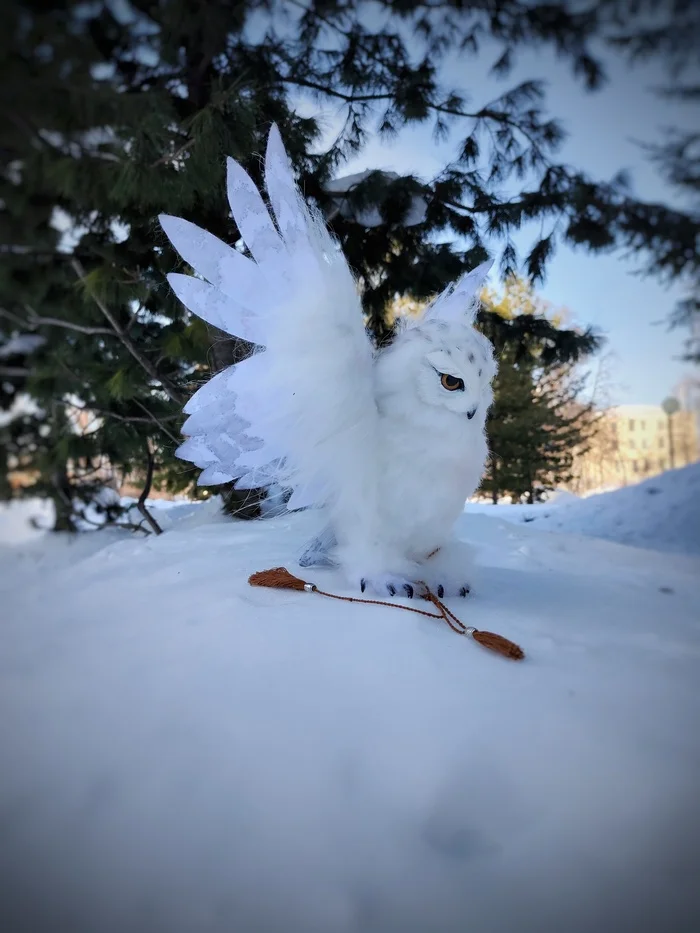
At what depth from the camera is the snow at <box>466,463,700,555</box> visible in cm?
181

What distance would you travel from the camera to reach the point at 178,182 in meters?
1.00

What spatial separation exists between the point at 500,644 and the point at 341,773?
12.3 inches

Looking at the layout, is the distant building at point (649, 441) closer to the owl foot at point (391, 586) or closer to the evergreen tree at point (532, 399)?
the evergreen tree at point (532, 399)

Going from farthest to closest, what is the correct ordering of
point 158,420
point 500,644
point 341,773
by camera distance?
point 158,420 < point 500,644 < point 341,773

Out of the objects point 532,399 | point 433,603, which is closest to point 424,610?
point 433,603

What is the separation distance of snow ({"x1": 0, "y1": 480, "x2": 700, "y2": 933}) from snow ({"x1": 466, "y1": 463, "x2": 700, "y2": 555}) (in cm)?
121

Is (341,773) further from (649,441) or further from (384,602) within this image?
(649,441)

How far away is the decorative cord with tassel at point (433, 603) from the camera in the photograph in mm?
645

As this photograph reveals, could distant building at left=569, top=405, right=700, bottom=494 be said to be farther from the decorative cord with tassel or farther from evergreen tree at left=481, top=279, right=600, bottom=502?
the decorative cord with tassel

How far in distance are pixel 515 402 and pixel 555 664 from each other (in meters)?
2.08

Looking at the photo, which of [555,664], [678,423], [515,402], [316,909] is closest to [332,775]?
[316,909]

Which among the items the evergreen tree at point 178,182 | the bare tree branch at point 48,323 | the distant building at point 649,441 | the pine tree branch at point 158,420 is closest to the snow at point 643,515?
the distant building at point 649,441

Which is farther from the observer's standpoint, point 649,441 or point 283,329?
point 649,441

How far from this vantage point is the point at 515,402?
253cm
